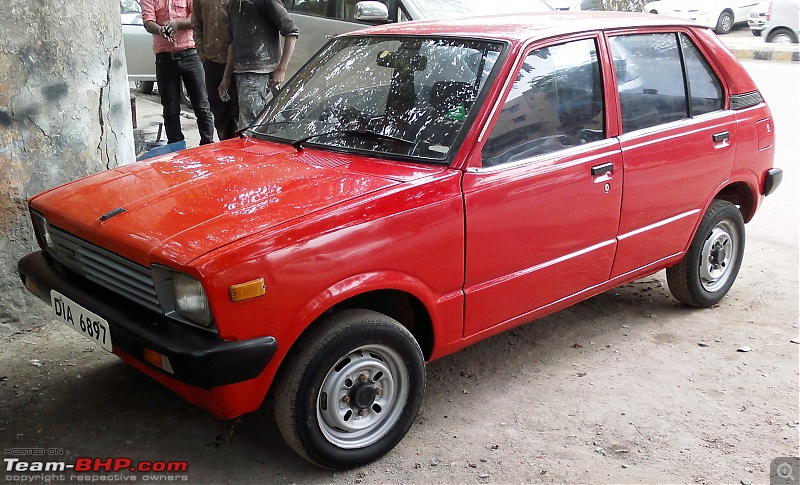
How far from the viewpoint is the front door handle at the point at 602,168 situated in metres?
3.68

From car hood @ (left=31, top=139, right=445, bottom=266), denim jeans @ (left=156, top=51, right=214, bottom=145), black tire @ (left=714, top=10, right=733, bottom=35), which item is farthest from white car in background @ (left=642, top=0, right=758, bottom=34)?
car hood @ (left=31, top=139, right=445, bottom=266)

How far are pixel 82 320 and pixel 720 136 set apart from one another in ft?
10.9

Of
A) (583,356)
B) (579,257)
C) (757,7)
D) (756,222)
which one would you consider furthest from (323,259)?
(757,7)

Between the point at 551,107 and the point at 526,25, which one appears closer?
the point at 551,107

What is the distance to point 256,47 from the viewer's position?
6.04m

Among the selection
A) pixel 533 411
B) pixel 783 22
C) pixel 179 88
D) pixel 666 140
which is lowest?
pixel 533 411

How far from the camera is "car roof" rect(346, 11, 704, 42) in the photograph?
3.67 metres

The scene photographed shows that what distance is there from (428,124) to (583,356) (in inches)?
61.3

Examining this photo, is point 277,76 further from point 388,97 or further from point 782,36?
point 782,36

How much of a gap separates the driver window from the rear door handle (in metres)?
0.86

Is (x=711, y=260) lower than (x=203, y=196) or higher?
lower

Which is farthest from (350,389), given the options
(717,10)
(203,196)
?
(717,10)

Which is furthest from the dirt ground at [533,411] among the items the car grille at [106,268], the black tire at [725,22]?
the black tire at [725,22]

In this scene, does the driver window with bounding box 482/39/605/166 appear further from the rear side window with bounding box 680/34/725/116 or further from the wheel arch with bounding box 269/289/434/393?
the rear side window with bounding box 680/34/725/116
